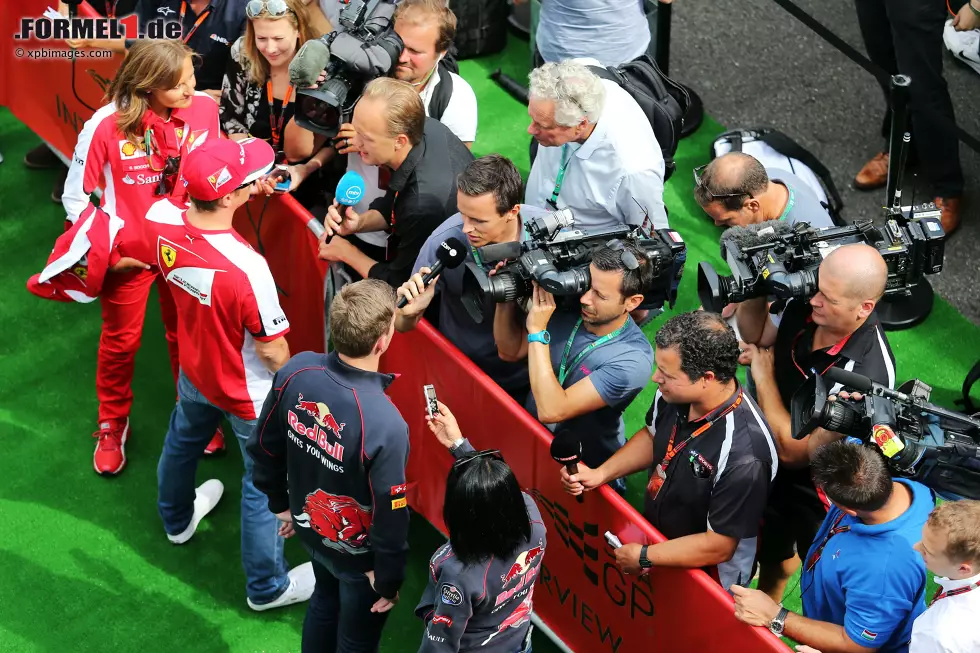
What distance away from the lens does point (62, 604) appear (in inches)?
195

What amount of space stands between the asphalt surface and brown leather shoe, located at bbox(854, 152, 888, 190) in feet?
0.17

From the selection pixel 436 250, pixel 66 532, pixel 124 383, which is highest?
pixel 436 250

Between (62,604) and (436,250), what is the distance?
2355mm

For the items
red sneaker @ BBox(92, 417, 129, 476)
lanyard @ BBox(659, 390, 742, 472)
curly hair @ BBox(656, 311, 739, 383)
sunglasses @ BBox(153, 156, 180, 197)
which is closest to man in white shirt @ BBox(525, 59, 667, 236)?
curly hair @ BBox(656, 311, 739, 383)

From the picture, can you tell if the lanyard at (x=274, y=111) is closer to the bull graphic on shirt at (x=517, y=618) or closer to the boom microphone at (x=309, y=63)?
the boom microphone at (x=309, y=63)

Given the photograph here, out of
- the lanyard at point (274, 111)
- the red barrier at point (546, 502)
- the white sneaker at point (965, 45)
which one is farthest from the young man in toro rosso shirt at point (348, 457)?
the white sneaker at point (965, 45)

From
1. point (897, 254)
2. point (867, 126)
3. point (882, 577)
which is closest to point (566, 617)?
point (882, 577)

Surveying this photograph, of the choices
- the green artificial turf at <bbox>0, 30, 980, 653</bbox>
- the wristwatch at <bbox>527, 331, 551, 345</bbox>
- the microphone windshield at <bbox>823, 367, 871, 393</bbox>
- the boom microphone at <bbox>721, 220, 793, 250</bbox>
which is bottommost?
the green artificial turf at <bbox>0, 30, 980, 653</bbox>

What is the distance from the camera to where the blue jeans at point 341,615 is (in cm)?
402

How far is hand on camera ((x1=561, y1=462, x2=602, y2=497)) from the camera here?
156 inches

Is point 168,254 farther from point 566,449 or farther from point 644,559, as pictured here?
point 644,559

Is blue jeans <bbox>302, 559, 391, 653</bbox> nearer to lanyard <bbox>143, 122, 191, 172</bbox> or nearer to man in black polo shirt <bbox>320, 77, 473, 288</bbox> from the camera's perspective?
man in black polo shirt <bbox>320, 77, 473, 288</bbox>

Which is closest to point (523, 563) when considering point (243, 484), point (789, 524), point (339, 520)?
point (339, 520)

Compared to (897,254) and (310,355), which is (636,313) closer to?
(897,254)
